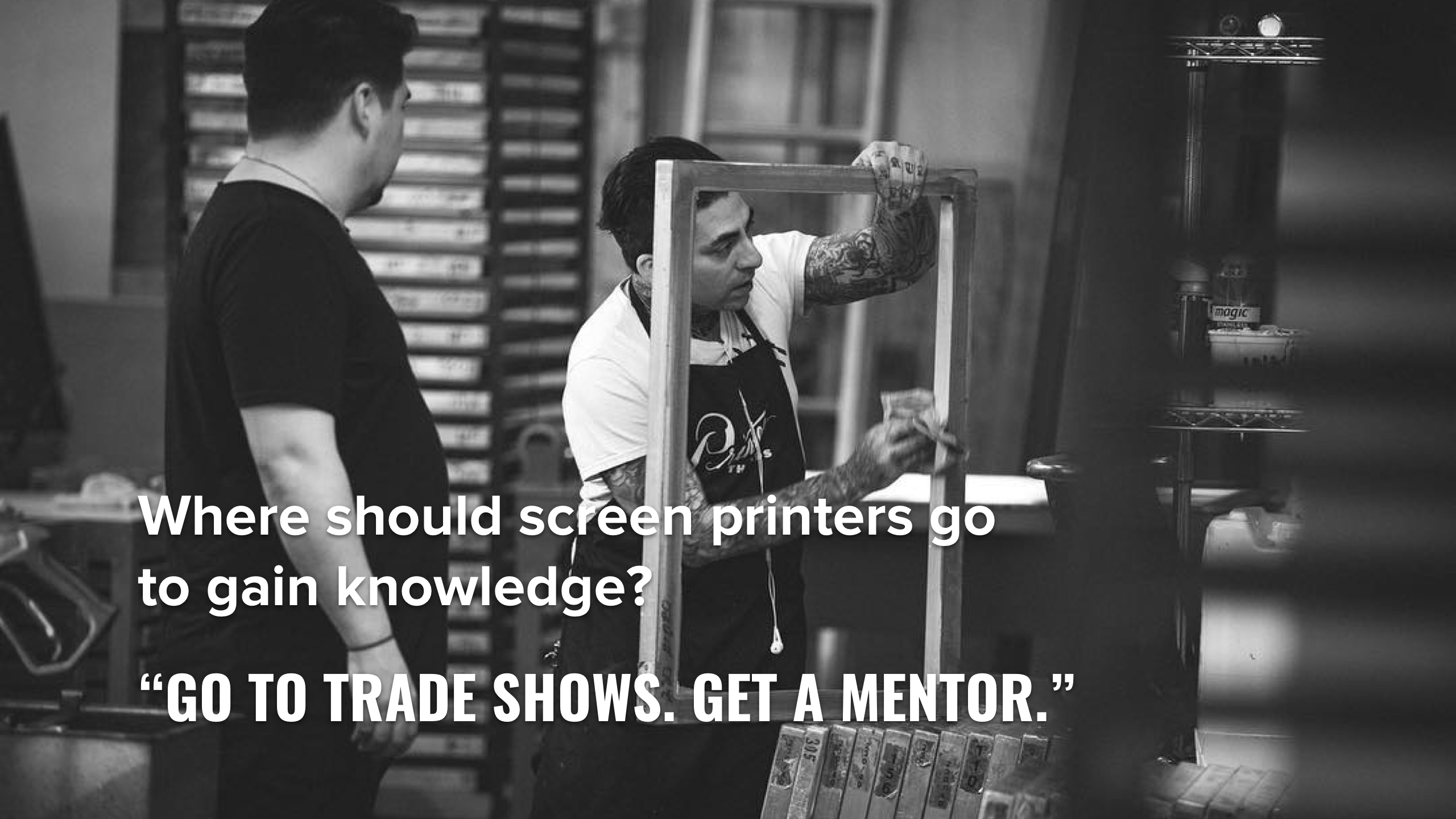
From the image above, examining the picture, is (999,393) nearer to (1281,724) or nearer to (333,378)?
(333,378)

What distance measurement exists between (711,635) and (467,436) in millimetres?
2442

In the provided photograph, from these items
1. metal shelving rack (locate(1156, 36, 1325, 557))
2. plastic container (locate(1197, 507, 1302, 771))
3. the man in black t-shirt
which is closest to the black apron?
the man in black t-shirt

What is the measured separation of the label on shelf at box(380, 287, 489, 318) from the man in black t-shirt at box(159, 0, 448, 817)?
250 centimetres

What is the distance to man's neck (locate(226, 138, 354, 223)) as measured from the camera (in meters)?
2.34

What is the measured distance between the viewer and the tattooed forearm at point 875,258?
2.72 meters

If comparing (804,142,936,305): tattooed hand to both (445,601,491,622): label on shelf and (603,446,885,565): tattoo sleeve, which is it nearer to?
(603,446,885,565): tattoo sleeve

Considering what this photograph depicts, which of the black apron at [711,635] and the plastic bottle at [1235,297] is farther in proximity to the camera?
the black apron at [711,635]

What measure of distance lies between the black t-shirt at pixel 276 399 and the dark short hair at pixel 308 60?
114mm

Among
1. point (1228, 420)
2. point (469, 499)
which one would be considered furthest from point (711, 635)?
point (469, 499)

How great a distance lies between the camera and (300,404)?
87.6 inches

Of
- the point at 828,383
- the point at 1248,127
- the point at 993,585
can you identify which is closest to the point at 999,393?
the point at 828,383

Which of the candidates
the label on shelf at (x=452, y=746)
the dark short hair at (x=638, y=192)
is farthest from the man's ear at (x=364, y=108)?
the label on shelf at (x=452, y=746)

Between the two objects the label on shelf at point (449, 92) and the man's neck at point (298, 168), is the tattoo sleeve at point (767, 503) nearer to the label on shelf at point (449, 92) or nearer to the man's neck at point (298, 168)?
the man's neck at point (298, 168)

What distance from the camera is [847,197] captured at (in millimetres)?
5562
